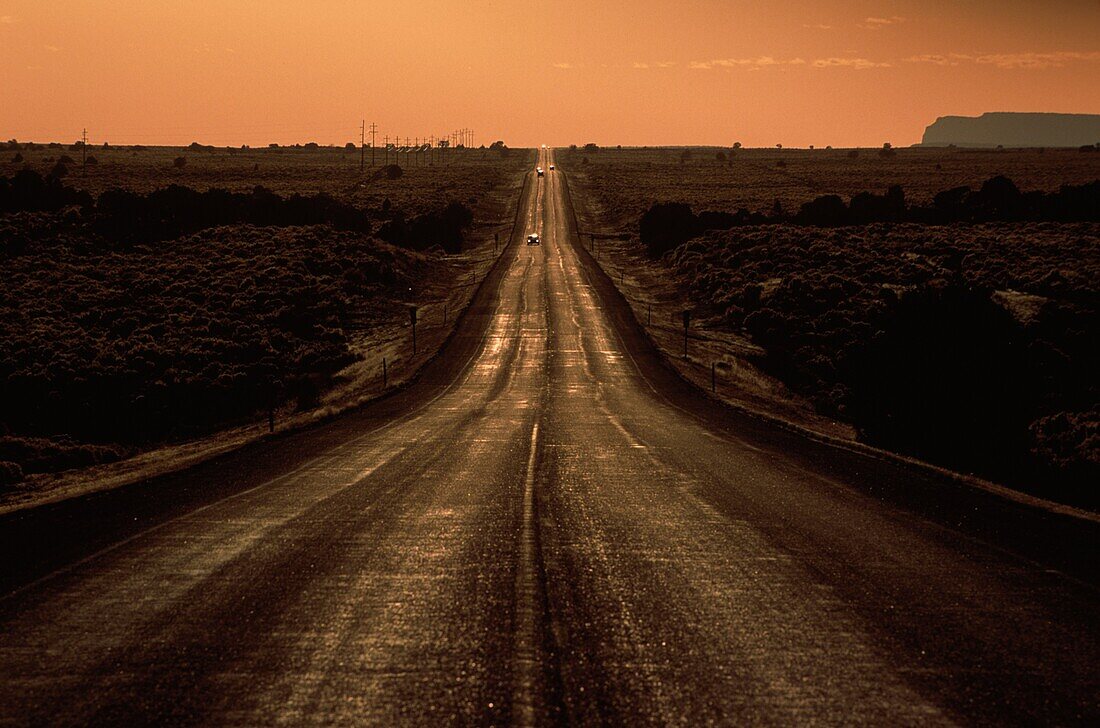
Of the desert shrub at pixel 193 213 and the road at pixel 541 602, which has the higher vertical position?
the desert shrub at pixel 193 213

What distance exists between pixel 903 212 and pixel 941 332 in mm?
69897

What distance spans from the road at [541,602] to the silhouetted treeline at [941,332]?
267 inches

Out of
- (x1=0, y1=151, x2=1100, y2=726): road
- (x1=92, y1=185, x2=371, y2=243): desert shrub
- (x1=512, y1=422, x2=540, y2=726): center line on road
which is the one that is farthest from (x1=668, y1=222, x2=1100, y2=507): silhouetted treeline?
(x1=92, y1=185, x2=371, y2=243): desert shrub

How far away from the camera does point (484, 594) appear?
922 centimetres

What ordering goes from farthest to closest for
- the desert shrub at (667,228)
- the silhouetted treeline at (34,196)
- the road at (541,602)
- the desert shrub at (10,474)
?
the desert shrub at (667,228) → the silhouetted treeline at (34,196) → the desert shrub at (10,474) → the road at (541,602)

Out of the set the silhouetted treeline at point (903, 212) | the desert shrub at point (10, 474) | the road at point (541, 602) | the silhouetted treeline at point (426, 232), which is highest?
the silhouetted treeline at point (903, 212)

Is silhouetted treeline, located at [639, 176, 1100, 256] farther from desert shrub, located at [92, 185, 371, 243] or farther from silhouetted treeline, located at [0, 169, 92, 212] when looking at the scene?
silhouetted treeline, located at [0, 169, 92, 212]

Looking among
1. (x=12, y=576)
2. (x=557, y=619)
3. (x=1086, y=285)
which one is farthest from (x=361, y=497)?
(x=1086, y=285)

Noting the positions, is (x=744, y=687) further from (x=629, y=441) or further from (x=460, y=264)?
(x=460, y=264)

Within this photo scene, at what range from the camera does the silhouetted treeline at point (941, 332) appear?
23000 mm

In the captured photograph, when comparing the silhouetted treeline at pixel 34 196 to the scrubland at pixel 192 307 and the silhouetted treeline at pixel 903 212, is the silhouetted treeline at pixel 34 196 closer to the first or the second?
the scrubland at pixel 192 307

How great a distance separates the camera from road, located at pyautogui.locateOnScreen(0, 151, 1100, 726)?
22.5 feet

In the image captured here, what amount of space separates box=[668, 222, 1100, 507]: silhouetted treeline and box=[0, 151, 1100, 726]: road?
6769 millimetres

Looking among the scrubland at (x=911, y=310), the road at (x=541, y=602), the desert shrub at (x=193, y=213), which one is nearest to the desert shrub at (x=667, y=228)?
the scrubland at (x=911, y=310)
